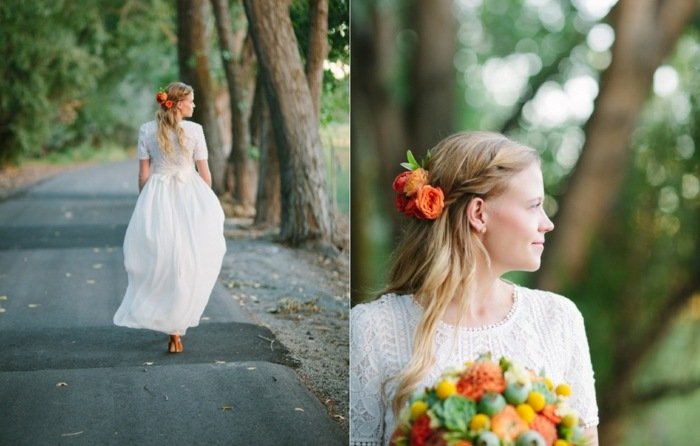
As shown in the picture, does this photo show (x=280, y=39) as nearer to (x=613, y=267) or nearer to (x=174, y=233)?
(x=174, y=233)

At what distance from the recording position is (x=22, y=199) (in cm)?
312

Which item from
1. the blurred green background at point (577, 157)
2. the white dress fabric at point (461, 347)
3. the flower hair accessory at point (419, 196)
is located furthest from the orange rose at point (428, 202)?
the blurred green background at point (577, 157)

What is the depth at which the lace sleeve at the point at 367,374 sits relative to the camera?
2.37 meters

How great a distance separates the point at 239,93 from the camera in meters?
3.34

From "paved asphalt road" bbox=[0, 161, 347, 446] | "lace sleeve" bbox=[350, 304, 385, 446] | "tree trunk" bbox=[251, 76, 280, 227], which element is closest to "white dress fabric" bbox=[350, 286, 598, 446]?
"lace sleeve" bbox=[350, 304, 385, 446]

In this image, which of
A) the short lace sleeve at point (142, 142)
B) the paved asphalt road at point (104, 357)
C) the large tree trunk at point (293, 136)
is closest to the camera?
the paved asphalt road at point (104, 357)

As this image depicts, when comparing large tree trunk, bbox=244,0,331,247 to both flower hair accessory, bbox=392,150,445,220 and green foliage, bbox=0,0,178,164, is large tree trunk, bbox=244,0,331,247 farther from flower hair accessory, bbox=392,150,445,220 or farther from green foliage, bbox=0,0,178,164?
flower hair accessory, bbox=392,150,445,220

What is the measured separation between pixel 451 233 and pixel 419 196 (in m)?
0.14

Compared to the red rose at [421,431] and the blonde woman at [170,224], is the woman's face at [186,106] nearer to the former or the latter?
the blonde woman at [170,224]

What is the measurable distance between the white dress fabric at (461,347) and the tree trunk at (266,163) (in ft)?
3.58

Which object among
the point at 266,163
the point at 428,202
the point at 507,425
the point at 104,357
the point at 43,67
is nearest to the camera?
the point at 507,425

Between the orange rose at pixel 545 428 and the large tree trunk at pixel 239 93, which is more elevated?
the large tree trunk at pixel 239 93

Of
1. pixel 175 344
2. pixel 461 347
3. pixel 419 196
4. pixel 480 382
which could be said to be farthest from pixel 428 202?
pixel 175 344

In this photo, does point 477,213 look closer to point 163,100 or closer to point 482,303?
point 482,303
